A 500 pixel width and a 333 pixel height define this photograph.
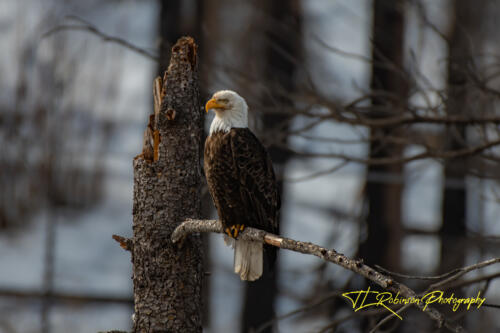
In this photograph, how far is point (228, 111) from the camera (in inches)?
116

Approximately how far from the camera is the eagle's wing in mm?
2877

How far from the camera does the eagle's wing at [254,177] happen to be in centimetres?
288

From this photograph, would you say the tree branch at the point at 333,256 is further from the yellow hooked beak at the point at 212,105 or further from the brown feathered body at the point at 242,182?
the yellow hooked beak at the point at 212,105

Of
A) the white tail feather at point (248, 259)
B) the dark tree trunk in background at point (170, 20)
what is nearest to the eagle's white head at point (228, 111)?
the white tail feather at point (248, 259)

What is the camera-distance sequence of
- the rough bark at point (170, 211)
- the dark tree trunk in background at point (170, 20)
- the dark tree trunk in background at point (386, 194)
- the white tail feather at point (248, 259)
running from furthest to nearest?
1. the dark tree trunk in background at point (170, 20)
2. the dark tree trunk in background at point (386, 194)
3. the white tail feather at point (248, 259)
4. the rough bark at point (170, 211)

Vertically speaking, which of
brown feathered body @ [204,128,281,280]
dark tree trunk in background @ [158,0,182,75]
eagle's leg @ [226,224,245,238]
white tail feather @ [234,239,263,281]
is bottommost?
white tail feather @ [234,239,263,281]

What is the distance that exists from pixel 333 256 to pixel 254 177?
1.15 metres

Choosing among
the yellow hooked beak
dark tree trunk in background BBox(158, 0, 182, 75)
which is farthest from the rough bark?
dark tree trunk in background BBox(158, 0, 182, 75)

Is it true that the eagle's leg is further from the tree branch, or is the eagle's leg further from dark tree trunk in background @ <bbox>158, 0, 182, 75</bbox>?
dark tree trunk in background @ <bbox>158, 0, 182, 75</bbox>

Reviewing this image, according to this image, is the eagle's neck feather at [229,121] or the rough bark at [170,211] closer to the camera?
the rough bark at [170,211]

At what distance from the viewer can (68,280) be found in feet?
30.5

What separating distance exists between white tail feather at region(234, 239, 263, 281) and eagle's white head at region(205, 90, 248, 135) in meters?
0.57

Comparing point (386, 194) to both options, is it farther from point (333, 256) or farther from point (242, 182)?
point (333, 256)

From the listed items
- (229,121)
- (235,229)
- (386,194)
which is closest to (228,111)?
(229,121)
